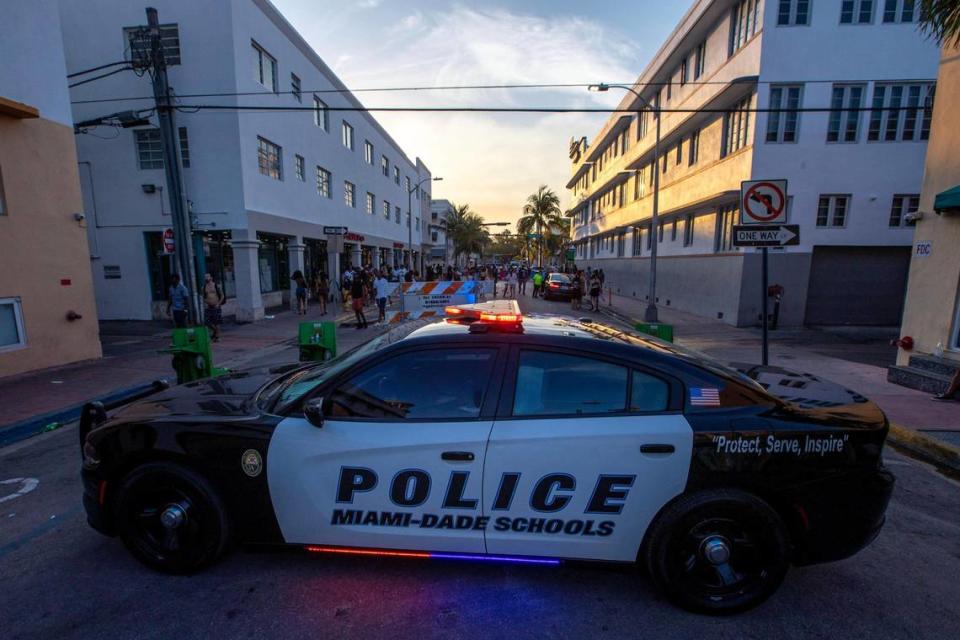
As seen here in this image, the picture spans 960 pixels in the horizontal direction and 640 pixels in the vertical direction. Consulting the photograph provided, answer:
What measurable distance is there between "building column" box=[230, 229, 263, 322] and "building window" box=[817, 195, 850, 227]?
18.2m

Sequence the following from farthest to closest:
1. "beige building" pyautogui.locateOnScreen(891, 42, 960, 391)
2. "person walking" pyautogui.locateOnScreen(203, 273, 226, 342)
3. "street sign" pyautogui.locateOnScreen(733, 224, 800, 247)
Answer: "person walking" pyautogui.locateOnScreen(203, 273, 226, 342) → "beige building" pyautogui.locateOnScreen(891, 42, 960, 391) → "street sign" pyautogui.locateOnScreen(733, 224, 800, 247)

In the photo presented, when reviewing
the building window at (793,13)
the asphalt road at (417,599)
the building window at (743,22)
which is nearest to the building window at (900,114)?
the building window at (793,13)

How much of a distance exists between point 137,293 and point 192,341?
12.1 metres

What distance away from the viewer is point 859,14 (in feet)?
43.4

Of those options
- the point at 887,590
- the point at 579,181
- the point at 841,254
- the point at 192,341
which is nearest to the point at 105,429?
the point at 192,341

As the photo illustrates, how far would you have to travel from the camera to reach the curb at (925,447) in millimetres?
4503

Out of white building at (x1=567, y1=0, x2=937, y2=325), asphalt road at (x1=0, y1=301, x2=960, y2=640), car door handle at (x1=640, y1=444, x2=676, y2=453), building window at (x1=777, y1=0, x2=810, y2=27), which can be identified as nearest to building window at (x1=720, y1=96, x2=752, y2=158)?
white building at (x1=567, y1=0, x2=937, y2=325)

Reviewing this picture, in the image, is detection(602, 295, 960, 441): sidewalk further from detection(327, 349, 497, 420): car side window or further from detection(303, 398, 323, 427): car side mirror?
detection(303, 398, 323, 427): car side mirror

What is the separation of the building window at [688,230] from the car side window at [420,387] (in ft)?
61.2

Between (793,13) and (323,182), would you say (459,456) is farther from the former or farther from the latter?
(323,182)

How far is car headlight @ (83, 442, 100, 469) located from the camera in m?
2.77

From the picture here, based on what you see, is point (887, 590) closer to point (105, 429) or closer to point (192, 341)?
point (105, 429)

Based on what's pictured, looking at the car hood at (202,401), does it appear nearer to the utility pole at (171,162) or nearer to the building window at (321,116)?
the utility pole at (171,162)

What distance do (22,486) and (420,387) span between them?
4.02 m
